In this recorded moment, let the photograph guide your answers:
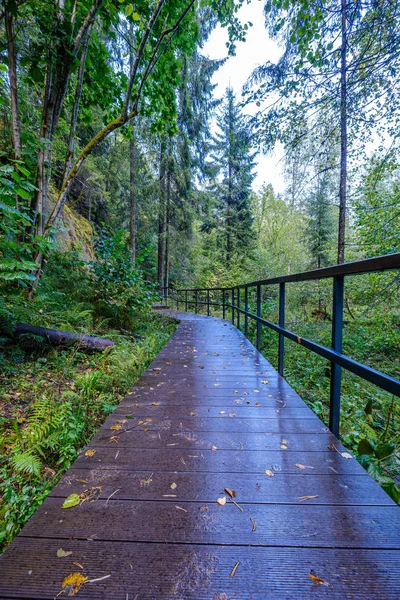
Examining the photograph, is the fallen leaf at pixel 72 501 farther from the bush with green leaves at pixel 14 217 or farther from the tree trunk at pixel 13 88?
the tree trunk at pixel 13 88

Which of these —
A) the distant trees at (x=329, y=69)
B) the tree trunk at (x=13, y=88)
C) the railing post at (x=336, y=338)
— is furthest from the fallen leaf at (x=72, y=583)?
the distant trees at (x=329, y=69)

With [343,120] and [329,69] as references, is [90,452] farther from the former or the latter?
[343,120]

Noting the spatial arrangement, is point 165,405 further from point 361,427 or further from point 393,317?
point 393,317

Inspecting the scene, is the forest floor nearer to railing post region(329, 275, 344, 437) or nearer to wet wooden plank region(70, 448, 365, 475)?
wet wooden plank region(70, 448, 365, 475)

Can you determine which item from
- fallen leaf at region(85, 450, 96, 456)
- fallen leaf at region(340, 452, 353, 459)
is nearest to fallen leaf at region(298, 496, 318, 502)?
fallen leaf at region(340, 452, 353, 459)

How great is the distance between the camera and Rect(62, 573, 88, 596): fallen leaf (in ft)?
2.44

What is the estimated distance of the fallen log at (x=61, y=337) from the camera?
3.48 meters

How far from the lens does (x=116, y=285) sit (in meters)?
5.67

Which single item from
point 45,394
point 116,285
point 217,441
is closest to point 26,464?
point 45,394

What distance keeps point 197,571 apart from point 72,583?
1.21ft

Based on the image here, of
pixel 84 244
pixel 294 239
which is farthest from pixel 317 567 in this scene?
pixel 294 239

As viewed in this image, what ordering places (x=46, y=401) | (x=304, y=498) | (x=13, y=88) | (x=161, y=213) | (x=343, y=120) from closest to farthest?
(x=304, y=498) < (x=46, y=401) < (x=13, y=88) < (x=343, y=120) < (x=161, y=213)

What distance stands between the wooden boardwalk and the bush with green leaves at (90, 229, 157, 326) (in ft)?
13.3

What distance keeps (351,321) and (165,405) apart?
25.3ft
